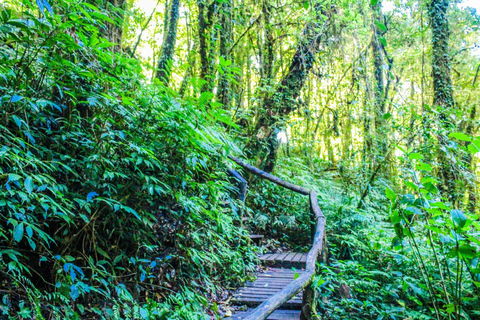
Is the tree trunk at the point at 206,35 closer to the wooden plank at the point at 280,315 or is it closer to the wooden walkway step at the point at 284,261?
the wooden walkway step at the point at 284,261

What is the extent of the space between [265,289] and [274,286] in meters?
0.16

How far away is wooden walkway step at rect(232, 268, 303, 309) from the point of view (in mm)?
3531

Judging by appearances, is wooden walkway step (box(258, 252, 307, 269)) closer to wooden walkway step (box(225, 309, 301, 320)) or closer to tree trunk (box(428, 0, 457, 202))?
wooden walkway step (box(225, 309, 301, 320))

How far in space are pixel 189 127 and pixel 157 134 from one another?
1.32 feet

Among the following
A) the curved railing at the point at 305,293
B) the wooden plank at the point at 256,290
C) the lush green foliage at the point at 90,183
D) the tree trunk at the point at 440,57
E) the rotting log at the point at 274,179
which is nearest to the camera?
the curved railing at the point at 305,293

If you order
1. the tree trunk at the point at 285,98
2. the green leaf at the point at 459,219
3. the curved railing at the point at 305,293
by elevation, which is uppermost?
the tree trunk at the point at 285,98

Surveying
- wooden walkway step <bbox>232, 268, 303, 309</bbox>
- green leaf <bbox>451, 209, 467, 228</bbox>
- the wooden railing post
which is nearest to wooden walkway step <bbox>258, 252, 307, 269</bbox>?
wooden walkway step <bbox>232, 268, 303, 309</bbox>

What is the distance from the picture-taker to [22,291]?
209cm

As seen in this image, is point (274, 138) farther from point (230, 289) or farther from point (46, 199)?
point (46, 199)

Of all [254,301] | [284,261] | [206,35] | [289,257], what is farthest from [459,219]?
[206,35]

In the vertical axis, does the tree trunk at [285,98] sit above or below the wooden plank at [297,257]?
above

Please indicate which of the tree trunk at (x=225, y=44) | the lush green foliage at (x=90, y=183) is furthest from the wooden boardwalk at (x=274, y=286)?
the tree trunk at (x=225, y=44)

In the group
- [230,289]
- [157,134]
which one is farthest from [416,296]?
[157,134]

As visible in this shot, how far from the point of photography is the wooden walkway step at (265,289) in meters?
3.53
